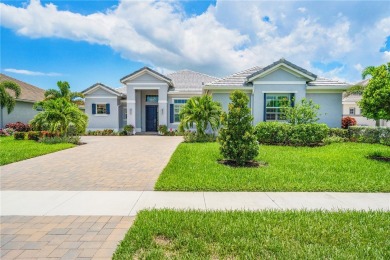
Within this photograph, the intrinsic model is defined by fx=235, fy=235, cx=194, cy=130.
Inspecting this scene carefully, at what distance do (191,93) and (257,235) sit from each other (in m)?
20.6

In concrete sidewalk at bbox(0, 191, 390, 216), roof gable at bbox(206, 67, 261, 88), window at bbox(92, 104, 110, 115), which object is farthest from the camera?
window at bbox(92, 104, 110, 115)

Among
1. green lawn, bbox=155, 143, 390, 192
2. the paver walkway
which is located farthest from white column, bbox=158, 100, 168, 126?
the paver walkway

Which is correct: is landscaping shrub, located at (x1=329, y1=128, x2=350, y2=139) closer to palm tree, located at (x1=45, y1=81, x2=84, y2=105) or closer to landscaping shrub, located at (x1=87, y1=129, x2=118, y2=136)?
landscaping shrub, located at (x1=87, y1=129, x2=118, y2=136)

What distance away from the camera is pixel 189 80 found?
27.6 m

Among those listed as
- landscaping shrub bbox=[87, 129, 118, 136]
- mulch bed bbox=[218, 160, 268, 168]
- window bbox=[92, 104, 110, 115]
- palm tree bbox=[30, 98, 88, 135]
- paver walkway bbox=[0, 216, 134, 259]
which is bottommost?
paver walkway bbox=[0, 216, 134, 259]

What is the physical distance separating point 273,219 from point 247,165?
179 inches

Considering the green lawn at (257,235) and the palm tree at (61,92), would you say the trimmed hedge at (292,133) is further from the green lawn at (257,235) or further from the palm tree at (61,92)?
the palm tree at (61,92)

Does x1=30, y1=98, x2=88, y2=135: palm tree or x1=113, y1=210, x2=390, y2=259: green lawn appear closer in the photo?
x1=113, y1=210, x2=390, y2=259: green lawn

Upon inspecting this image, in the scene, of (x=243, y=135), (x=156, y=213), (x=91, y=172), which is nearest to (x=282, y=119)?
(x=243, y=135)

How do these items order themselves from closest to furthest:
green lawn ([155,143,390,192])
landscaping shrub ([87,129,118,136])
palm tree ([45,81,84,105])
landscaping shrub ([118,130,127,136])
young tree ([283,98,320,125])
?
green lawn ([155,143,390,192]) → young tree ([283,98,320,125]) → palm tree ([45,81,84,105]) → landscaping shrub ([118,130,127,136]) → landscaping shrub ([87,129,118,136])

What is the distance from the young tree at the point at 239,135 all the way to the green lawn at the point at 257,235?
4.16m

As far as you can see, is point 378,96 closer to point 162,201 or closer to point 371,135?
point 371,135

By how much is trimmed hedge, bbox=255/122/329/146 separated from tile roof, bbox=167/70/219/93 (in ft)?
35.8

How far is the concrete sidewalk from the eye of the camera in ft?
16.1
